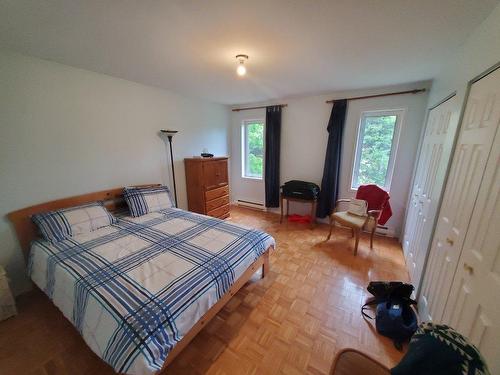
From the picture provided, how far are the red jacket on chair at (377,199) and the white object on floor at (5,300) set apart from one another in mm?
4122

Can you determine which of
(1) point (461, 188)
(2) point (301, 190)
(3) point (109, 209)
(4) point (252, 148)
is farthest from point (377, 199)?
(3) point (109, 209)

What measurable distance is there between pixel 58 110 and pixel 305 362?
3.28 metres

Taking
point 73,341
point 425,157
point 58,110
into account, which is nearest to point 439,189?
point 425,157

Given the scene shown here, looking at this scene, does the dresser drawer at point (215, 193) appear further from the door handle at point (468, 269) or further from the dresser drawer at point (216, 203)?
the door handle at point (468, 269)

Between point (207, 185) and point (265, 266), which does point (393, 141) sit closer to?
point (265, 266)

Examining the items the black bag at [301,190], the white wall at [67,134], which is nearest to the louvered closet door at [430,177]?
the black bag at [301,190]

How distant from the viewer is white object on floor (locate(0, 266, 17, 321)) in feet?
5.17

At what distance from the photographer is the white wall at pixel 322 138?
8.86 feet

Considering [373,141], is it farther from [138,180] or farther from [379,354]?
[138,180]

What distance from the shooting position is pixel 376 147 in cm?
303

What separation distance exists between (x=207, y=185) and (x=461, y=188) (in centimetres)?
303

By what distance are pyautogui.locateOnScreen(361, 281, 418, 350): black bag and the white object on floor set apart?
3.17 metres

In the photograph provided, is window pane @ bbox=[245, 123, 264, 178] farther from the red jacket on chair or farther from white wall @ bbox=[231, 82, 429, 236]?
the red jacket on chair

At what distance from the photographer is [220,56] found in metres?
1.82
